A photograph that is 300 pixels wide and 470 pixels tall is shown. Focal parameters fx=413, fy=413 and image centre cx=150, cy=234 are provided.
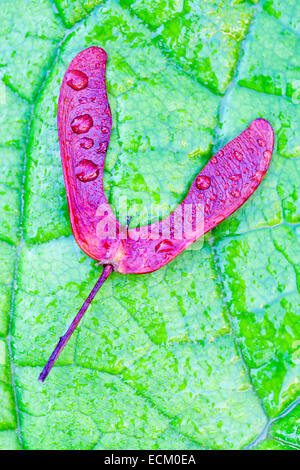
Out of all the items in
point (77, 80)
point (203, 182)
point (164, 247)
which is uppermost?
point (77, 80)

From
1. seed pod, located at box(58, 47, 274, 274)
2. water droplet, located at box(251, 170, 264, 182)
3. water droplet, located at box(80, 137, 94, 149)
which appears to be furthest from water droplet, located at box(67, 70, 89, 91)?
water droplet, located at box(251, 170, 264, 182)

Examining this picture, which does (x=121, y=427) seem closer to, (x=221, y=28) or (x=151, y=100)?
(x=151, y=100)

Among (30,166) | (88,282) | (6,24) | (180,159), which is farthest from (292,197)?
(6,24)

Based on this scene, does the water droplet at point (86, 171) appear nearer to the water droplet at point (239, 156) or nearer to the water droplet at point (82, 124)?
the water droplet at point (82, 124)

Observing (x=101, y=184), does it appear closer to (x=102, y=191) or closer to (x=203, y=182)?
(x=102, y=191)

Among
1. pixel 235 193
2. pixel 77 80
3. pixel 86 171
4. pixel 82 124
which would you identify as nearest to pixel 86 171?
pixel 86 171

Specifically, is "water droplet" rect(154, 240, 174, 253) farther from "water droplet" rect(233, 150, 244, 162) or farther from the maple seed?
"water droplet" rect(233, 150, 244, 162)

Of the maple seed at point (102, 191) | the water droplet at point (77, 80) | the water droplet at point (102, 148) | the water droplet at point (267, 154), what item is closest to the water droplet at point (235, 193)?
the maple seed at point (102, 191)

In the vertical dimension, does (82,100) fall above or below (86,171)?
above
